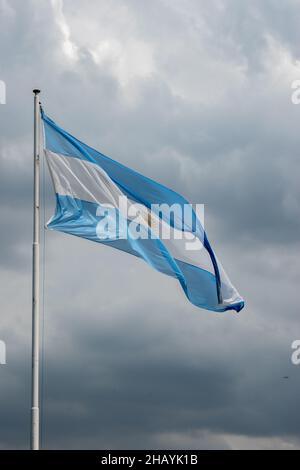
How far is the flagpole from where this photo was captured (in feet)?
242

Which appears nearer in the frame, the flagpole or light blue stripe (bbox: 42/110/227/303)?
the flagpole

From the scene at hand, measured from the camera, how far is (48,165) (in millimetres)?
77375

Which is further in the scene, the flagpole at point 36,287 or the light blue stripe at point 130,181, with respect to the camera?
the light blue stripe at point 130,181

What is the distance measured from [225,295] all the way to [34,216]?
1124 cm

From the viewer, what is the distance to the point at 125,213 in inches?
3098

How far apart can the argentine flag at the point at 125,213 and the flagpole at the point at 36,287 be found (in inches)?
Result: 25.9

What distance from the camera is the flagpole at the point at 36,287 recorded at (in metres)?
73.8

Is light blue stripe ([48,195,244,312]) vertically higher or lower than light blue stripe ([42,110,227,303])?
lower

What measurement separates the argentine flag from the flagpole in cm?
66

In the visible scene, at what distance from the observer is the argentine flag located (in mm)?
76750

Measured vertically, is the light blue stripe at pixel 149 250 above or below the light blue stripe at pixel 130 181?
below
